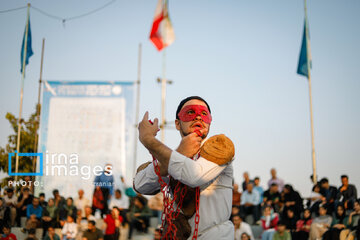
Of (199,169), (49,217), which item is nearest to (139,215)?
(49,217)

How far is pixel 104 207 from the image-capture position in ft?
40.3

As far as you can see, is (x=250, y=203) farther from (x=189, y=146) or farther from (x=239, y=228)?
(x=189, y=146)

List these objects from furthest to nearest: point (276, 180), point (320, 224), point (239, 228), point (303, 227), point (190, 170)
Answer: point (276, 180) → point (239, 228) → point (303, 227) → point (320, 224) → point (190, 170)

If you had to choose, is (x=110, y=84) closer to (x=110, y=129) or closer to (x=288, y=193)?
(x=110, y=129)

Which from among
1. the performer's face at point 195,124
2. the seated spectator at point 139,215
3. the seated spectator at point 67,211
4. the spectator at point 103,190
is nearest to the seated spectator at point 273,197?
the seated spectator at point 139,215

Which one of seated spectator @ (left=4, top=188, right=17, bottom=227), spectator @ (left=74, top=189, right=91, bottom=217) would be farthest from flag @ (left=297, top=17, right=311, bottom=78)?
seated spectator @ (left=4, top=188, right=17, bottom=227)

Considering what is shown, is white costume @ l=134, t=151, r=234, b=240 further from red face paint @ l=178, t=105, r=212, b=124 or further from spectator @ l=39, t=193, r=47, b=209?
spectator @ l=39, t=193, r=47, b=209

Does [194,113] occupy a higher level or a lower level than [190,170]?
higher

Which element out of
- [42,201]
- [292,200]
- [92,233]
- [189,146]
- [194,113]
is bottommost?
[92,233]

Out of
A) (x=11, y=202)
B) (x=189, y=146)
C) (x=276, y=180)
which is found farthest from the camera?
(x=11, y=202)

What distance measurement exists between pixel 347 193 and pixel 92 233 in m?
6.94

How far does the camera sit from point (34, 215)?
41.2ft

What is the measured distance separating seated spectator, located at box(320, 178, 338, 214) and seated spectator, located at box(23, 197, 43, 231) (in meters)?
8.13

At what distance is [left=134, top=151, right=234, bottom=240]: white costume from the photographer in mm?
2480
